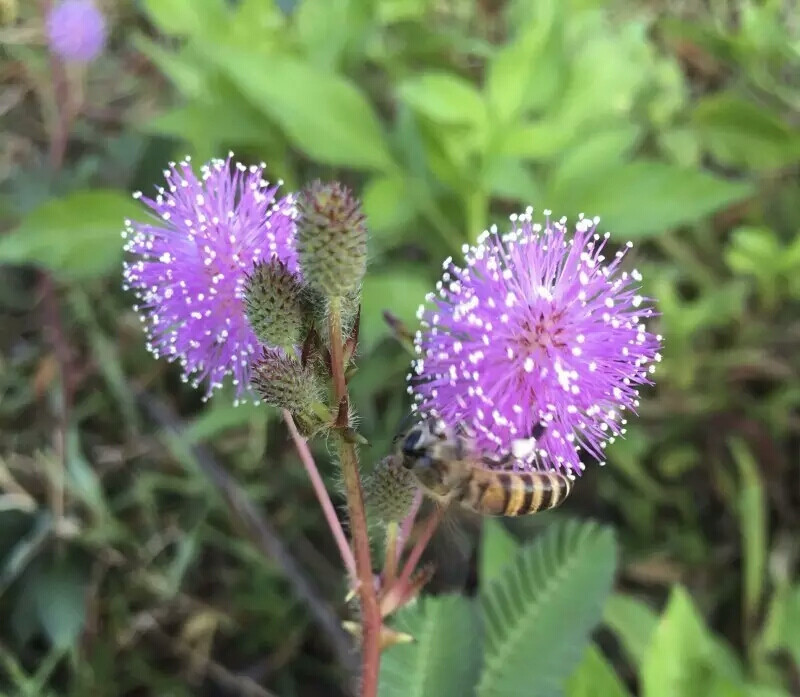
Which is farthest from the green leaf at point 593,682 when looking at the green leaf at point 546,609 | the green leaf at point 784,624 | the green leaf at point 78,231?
the green leaf at point 78,231

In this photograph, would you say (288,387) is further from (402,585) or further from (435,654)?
(435,654)

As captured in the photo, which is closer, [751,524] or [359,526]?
[359,526]

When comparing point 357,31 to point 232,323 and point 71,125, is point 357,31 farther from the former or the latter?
point 232,323

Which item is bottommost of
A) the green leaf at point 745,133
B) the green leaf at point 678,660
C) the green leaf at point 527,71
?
the green leaf at point 678,660

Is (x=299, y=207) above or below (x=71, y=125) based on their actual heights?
below

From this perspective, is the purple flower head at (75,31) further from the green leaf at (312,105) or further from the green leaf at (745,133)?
the green leaf at (745,133)

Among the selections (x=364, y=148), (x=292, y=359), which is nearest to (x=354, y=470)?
(x=292, y=359)

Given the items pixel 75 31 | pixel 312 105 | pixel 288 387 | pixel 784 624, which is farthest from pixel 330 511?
pixel 75 31
